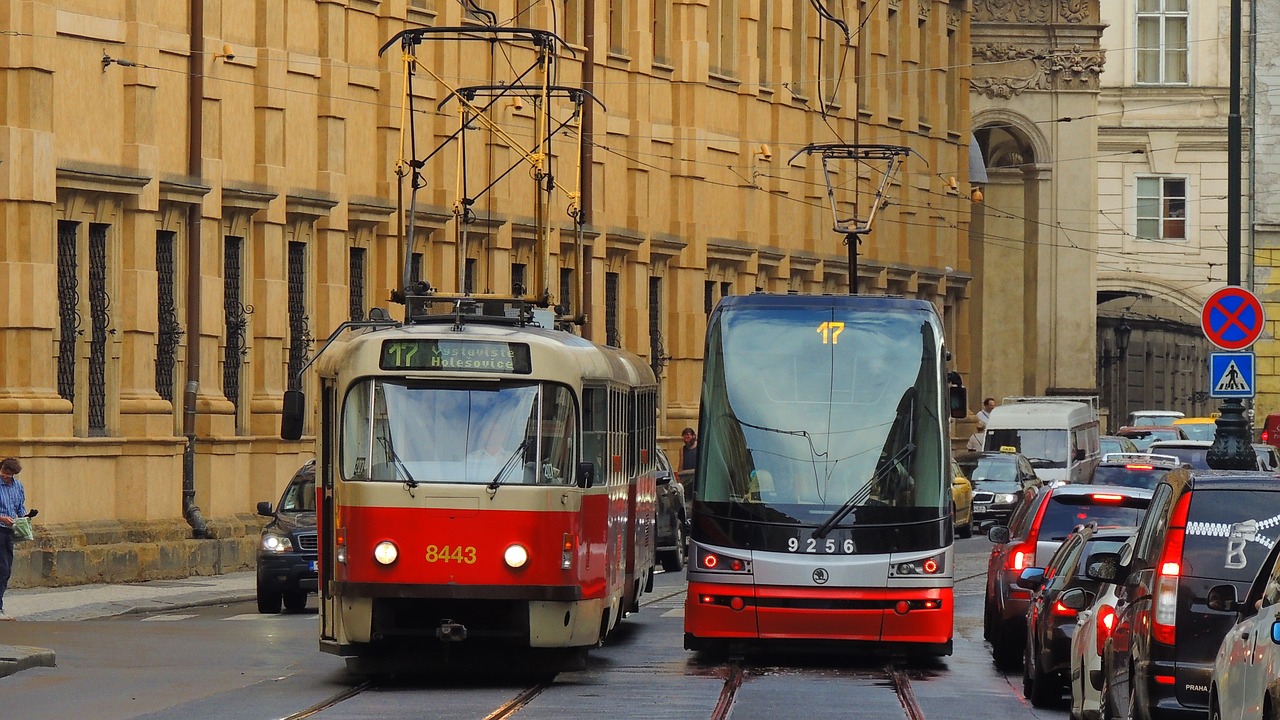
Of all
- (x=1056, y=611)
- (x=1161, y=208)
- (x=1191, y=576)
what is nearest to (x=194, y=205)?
(x=1056, y=611)

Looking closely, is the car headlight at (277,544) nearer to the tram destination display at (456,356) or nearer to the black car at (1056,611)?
the tram destination display at (456,356)

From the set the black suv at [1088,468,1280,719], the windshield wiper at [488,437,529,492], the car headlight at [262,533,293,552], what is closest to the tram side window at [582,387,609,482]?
the windshield wiper at [488,437,529,492]

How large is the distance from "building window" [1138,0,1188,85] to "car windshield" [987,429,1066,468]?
5001 cm

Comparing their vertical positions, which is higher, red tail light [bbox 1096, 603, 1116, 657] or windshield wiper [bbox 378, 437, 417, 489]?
windshield wiper [bbox 378, 437, 417, 489]

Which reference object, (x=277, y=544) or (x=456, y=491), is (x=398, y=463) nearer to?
(x=456, y=491)

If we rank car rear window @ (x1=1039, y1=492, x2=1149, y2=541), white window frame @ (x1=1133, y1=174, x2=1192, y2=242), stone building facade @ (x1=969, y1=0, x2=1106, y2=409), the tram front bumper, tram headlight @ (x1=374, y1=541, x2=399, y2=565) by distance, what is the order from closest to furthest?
tram headlight @ (x1=374, y1=541, x2=399, y2=565) → the tram front bumper → car rear window @ (x1=1039, y1=492, x2=1149, y2=541) → stone building facade @ (x1=969, y1=0, x2=1106, y2=409) → white window frame @ (x1=1133, y1=174, x2=1192, y2=242)

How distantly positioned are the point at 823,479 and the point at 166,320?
Result: 16001 millimetres

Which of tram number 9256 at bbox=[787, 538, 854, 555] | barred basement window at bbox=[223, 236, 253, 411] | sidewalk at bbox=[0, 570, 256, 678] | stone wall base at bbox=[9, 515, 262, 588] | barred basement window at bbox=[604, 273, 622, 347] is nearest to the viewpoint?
tram number 9256 at bbox=[787, 538, 854, 555]

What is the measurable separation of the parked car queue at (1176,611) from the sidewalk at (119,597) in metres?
10.6

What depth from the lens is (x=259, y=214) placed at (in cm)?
3678

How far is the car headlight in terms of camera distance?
27.6 m

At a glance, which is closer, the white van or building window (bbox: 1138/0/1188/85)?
the white van

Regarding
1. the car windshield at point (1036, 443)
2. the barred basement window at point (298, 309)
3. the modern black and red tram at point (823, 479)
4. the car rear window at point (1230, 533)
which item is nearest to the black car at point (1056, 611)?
the modern black and red tram at point (823, 479)

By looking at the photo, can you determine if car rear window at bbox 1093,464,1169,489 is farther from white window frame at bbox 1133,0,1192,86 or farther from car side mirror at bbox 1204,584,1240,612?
white window frame at bbox 1133,0,1192,86
